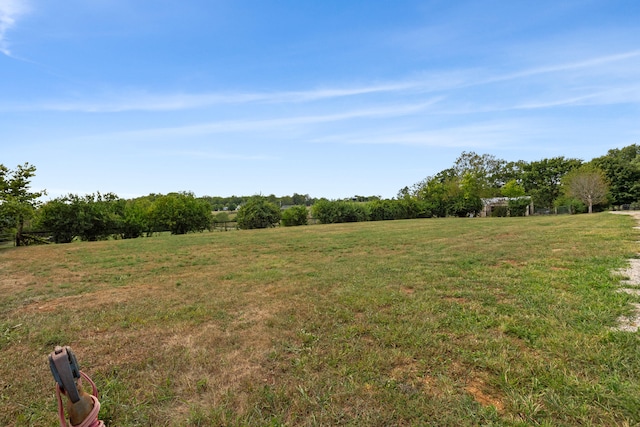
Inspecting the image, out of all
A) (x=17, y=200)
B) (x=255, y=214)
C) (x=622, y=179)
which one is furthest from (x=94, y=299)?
(x=622, y=179)

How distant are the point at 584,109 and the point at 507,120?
14.2 feet

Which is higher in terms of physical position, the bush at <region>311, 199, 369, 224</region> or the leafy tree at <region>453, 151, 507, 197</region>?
the leafy tree at <region>453, 151, 507, 197</region>

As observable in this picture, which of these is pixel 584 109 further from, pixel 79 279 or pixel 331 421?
pixel 79 279

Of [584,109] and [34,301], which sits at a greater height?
[584,109]

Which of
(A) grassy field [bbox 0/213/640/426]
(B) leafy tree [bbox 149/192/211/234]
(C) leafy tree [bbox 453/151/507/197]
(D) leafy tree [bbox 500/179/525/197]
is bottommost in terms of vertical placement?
(A) grassy field [bbox 0/213/640/426]

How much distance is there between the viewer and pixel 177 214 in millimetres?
23391

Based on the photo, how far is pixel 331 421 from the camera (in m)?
1.73

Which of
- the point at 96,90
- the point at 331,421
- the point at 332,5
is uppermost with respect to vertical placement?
the point at 332,5

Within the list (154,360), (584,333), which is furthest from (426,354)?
(154,360)

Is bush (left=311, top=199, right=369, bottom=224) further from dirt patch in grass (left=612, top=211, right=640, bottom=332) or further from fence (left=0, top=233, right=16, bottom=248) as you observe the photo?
dirt patch in grass (left=612, top=211, right=640, bottom=332)

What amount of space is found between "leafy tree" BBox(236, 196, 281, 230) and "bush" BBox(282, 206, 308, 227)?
1446 millimetres

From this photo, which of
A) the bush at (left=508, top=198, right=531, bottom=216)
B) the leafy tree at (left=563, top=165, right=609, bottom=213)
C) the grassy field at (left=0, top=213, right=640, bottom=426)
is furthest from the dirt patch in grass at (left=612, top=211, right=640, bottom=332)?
the leafy tree at (left=563, top=165, right=609, bottom=213)

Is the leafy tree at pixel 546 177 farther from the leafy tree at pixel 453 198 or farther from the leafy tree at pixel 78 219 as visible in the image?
the leafy tree at pixel 78 219

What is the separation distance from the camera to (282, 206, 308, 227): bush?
94.7ft
